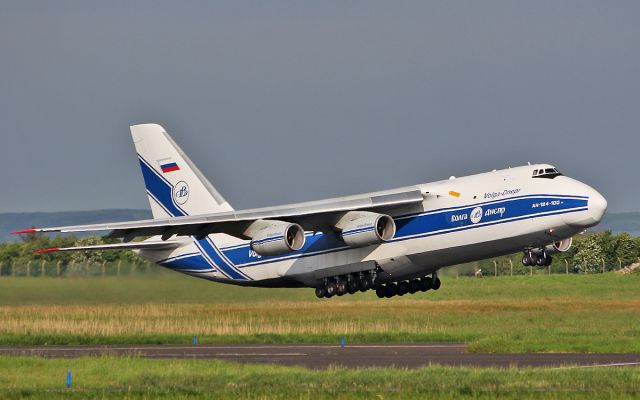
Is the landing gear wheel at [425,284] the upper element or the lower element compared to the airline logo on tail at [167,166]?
lower

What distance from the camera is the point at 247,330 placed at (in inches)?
1501

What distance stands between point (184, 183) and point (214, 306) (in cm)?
445

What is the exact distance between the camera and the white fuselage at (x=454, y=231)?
3288cm

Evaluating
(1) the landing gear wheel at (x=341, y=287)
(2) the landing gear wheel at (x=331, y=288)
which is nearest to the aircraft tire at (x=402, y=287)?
(1) the landing gear wheel at (x=341, y=287)

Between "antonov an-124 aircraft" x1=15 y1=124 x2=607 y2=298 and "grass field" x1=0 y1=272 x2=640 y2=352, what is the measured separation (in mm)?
1510

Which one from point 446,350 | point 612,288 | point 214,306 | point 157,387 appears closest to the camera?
point 157,387

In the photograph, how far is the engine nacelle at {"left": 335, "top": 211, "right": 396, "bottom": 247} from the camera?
34.6 metres

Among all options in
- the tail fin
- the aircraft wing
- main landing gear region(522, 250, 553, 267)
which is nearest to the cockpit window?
main landing gear region(522, 250, 553, 267)

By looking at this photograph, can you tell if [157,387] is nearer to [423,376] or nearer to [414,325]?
[423,376]

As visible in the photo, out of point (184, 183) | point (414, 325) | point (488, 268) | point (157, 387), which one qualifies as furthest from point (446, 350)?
point (488, 268)

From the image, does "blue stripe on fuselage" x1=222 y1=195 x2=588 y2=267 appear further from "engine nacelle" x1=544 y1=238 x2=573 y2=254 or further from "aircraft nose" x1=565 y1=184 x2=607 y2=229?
"engine nacelle" x1=544 y1=238 x2=573 y2=254

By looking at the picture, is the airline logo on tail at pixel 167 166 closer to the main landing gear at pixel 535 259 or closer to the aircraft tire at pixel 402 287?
the aircraft tire at pixel 402 287

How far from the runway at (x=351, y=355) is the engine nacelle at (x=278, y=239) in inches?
113

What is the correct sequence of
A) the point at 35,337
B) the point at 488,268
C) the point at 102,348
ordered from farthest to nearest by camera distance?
the point at 488,268, the point at 35,337, the point at 102,348
